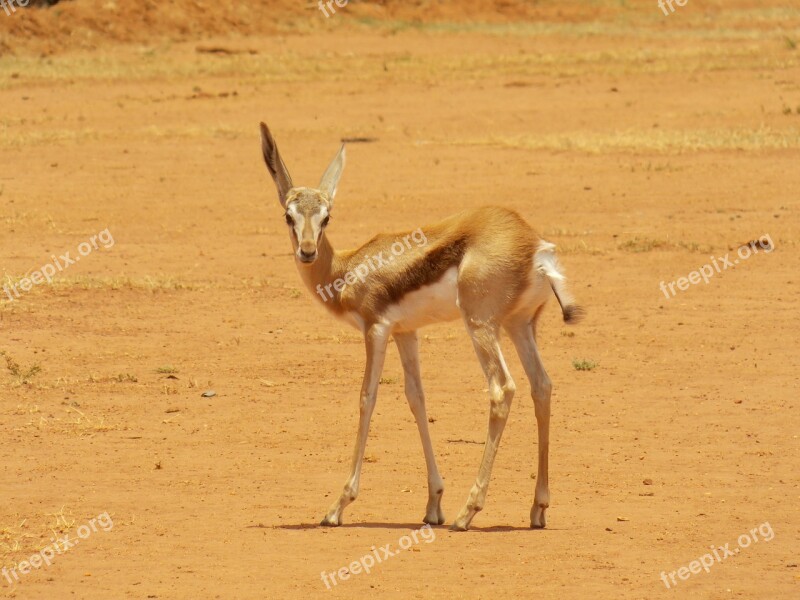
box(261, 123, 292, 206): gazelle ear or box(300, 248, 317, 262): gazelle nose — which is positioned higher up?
box(261, 123, 292, 206): gazelle ear

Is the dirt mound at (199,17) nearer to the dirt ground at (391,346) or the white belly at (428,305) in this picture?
the dirt ground at (391,346)

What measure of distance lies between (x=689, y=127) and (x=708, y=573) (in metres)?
17.0

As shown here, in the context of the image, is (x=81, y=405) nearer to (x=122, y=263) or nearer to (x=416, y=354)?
(x=416, y=354)

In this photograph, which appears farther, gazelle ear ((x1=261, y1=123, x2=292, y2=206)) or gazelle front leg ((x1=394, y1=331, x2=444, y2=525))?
gazelle ear ((x1=261, y1=123, x2=292, y2=206))

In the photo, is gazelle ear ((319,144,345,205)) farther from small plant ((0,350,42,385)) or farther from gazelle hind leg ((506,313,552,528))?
small plant ((0,350,42,385))

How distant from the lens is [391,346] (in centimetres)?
1439

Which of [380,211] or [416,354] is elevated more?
[416,354]

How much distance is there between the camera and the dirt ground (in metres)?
7.57

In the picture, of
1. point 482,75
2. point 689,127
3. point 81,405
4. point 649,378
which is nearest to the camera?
point 81,405

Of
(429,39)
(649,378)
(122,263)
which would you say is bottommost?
(429,39)

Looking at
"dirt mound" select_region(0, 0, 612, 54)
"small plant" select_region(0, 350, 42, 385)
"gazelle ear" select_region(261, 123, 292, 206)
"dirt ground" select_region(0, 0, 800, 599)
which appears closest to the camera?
"dirt ground" select_region(0, 0, 800, 599)

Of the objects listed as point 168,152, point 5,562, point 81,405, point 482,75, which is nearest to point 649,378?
point 81,405

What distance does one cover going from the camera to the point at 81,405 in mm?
10930

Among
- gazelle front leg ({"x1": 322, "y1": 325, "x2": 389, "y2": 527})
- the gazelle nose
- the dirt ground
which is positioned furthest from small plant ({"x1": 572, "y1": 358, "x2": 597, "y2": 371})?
the gazelle nose
